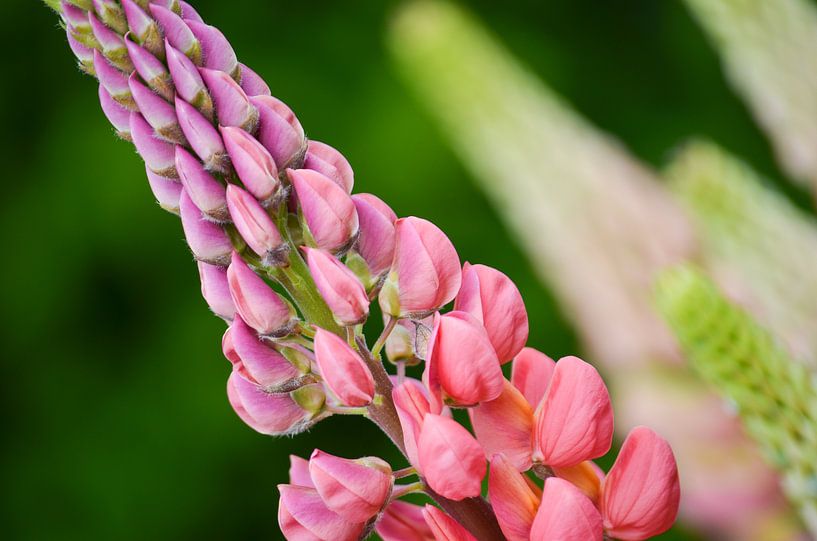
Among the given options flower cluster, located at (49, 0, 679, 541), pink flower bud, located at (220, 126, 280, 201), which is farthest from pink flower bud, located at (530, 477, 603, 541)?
pink flower bud, located at (220, 126, 280, 201)

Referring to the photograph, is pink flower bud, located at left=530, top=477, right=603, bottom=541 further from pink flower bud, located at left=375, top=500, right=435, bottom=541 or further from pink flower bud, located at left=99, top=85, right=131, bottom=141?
pink flower bud, located at left=99, top=85, right=131, bottom=141

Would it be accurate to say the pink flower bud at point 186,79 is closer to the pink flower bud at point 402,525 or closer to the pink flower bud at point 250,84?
the pink flower bud at point 250,84

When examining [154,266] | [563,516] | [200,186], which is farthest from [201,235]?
[154,266]

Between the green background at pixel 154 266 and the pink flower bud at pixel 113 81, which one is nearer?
the pink flower bud at pixel 113 81

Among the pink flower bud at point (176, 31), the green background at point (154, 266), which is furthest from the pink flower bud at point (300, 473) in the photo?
the green background at point (154, 266)

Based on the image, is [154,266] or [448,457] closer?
[448,457]

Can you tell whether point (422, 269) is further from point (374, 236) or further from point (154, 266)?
point (154, 266)
